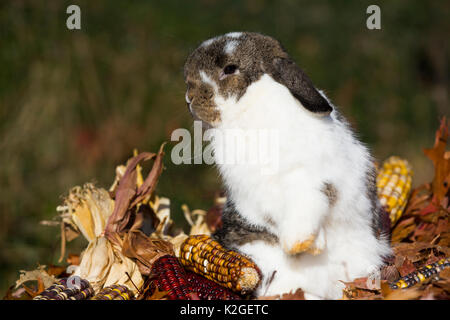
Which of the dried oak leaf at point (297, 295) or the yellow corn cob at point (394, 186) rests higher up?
the yellow corn cob at point (394, 186)

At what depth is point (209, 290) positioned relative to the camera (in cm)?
222

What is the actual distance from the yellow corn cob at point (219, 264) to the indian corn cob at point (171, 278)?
0.23 ft

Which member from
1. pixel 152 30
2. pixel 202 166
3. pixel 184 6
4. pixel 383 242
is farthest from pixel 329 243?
pixel 184 6

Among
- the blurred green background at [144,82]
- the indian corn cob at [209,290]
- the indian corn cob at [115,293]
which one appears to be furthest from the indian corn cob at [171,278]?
the blurred green background at [144,82]

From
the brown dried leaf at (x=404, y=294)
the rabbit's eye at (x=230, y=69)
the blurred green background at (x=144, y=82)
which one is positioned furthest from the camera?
the blurred green background at (x=144, y=82)

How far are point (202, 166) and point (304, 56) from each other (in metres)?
1.95

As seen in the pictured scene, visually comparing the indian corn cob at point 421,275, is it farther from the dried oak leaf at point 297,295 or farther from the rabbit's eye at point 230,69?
the rabbit's eye at point 230,69

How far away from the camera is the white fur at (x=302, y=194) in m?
2.02

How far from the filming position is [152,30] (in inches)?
233

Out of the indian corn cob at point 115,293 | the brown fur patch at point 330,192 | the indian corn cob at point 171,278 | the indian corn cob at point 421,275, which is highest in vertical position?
the brown fur patch at point 330,192

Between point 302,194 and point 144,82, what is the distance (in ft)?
12.4

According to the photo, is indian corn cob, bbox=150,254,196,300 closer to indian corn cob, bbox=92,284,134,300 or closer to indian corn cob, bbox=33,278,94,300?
Answer: indian corn cob, bbox=92,284,134,300

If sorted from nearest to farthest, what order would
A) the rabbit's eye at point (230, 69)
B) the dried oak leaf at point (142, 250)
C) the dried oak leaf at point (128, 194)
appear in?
the rabbit's eye at point (230, 69), the dried oak leaf at point (142, 250), the dried oak leaf at point (128, 194)

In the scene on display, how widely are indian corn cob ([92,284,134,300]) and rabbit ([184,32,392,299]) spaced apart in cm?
46
